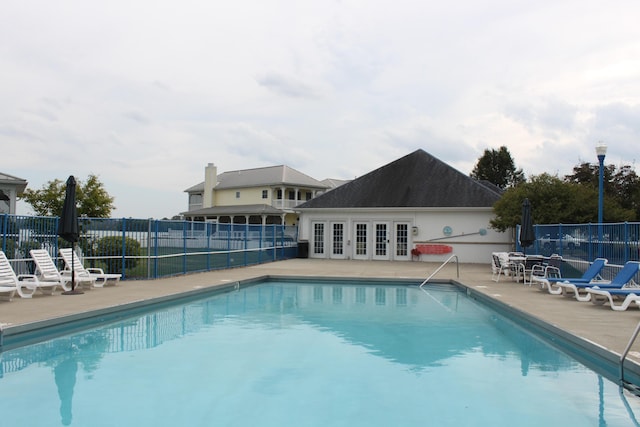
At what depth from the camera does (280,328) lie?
1032 centimetres

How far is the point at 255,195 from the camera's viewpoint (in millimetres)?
51469

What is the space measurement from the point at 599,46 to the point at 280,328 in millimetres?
12300

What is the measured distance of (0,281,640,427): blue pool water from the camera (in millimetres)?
5602

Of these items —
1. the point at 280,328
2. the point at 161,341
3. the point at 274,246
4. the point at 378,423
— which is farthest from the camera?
the point at 274,246

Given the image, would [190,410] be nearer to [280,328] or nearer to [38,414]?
[38,414]

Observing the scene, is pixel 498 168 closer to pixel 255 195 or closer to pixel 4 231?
pixel 255 195

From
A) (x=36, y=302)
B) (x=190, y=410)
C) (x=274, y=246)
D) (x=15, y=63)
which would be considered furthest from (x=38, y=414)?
(x=274, y=246)

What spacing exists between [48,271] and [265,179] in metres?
39.2

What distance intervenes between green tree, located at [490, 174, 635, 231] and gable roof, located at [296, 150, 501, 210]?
4.09m

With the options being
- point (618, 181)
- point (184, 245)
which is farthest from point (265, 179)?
point (184, 245)

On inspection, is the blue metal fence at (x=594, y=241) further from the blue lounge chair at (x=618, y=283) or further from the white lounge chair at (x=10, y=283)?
the white lounge chair at (x=10, y=283)

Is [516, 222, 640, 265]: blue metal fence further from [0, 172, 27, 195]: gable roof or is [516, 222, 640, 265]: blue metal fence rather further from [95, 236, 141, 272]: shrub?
[0, 172, 27, 195]: gable roof

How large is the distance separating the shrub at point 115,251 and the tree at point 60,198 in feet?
75.7

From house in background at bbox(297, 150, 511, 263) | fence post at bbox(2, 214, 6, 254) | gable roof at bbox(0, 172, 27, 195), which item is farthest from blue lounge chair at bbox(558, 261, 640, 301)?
gable roof at bbox(0, 172, 27, 195)
